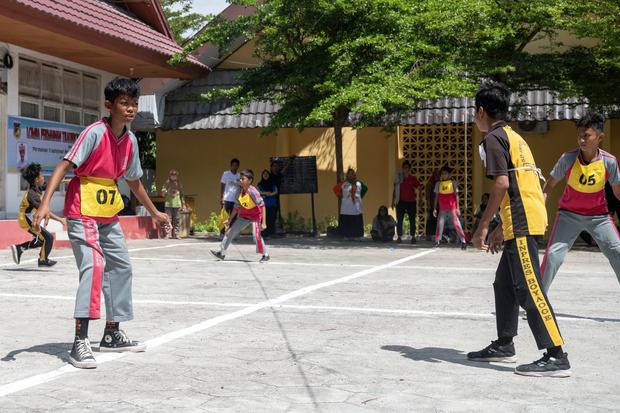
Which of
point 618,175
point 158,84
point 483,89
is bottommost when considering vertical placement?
point 618,175

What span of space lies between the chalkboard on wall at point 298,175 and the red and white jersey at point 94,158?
51.8 ft

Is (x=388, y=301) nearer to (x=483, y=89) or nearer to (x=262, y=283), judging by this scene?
(x=262, y=283)

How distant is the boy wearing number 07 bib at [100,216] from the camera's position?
6215 millimetres

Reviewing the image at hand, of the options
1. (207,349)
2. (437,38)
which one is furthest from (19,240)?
(207,349)

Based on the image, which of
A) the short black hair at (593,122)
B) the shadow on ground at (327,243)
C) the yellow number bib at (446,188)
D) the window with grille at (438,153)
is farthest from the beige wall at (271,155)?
the short black hair at (593,122)

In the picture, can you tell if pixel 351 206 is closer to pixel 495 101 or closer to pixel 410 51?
pixel 410 51

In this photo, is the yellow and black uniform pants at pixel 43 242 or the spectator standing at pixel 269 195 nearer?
the yellow and black uniform pants at pixel 43 242

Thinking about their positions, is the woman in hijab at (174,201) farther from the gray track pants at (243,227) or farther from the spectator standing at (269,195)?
the gray track pants at (243,227)

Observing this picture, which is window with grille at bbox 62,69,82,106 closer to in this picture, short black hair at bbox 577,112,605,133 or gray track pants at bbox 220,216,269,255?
gray track pants at bbox 220,216,269,255

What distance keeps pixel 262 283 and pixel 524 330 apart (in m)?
4.18

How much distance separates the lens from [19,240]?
55.4ft

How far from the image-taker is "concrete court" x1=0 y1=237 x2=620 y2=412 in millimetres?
5250

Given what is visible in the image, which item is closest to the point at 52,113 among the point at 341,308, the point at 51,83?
the point at 51,83

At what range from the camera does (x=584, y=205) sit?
8234mm
